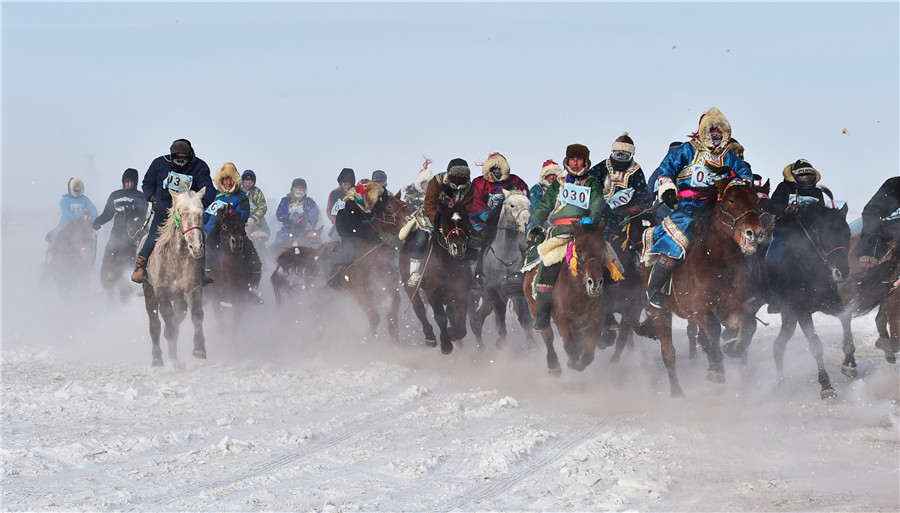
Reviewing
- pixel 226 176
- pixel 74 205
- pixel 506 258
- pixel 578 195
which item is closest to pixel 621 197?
pixel 578 195

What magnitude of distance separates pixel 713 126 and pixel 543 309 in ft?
9.76

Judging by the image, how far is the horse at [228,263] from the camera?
14.4 metres

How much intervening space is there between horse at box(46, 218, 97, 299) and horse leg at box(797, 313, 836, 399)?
1592cm

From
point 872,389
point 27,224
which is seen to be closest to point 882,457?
point 872,389

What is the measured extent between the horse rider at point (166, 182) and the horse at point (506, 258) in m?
4.25

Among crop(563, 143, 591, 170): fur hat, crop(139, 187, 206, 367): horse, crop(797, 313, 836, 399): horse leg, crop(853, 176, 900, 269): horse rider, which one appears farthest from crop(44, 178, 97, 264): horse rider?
crop(853, 176, 900, 269): horse rider

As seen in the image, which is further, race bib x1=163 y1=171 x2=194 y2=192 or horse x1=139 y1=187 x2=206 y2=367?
race bib x1=163 y1=171 x2=194 y2=192

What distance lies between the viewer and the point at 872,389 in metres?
10.7

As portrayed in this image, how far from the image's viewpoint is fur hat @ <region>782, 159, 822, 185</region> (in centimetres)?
1141

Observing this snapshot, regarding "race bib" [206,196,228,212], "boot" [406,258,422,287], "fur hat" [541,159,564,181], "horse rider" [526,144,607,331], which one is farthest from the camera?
"fur hat" [541,159,564,181]

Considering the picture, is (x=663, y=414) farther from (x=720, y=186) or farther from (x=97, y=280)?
(x=97, y=280)

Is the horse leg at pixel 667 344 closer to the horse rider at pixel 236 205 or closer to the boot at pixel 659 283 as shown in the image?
the boot at pixel 659 283

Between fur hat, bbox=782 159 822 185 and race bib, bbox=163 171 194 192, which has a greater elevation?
race bib, bbox=163 171 194 192

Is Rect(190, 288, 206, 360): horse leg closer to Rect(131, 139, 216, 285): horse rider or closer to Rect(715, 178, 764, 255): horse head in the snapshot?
Rect(131, 139, 216, 285): horse rider
